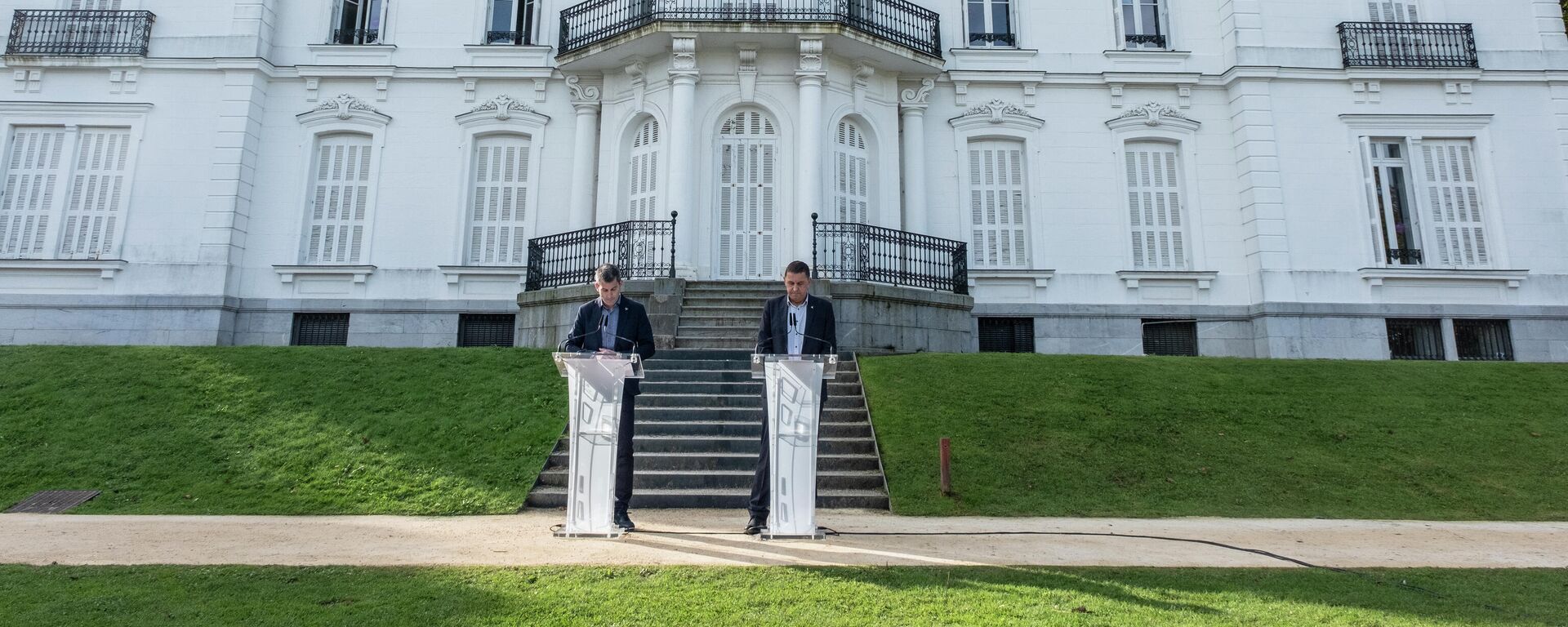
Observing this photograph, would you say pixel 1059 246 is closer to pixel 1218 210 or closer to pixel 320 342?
pixel 1218 210

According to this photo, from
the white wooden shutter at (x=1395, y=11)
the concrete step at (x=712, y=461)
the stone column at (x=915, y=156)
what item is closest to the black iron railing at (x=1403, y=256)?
the white wooden shutter at (x=1395, y=11)

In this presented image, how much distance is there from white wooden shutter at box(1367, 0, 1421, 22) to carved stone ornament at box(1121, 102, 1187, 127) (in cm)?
419

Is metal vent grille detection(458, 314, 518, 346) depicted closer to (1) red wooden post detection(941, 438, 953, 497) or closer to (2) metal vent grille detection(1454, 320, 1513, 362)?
(1) red wooden post detection(941, 438, 953, 497)

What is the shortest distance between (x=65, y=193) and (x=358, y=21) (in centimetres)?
587

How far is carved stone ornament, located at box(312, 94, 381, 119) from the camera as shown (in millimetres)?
15797

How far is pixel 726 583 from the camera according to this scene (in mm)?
4449

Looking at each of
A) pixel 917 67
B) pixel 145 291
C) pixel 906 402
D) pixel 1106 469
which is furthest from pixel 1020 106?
pixel 145 291

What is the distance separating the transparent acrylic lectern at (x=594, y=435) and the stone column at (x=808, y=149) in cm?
854

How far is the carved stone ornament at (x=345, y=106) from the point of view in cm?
1580

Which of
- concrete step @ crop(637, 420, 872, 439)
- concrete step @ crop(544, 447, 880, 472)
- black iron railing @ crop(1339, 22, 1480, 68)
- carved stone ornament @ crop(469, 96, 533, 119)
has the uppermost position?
black iron railing @ crop(1339, 22, 1480, 68)

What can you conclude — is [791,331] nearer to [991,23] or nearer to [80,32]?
[991,23]

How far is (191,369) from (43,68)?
858 centimetres

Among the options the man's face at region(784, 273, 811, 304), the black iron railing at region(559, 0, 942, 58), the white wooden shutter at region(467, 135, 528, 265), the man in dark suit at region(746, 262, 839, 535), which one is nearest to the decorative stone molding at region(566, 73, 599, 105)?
the black iron railing at region(559, 0, 942, 58)

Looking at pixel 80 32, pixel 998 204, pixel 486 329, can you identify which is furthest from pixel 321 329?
pixel 998 204
